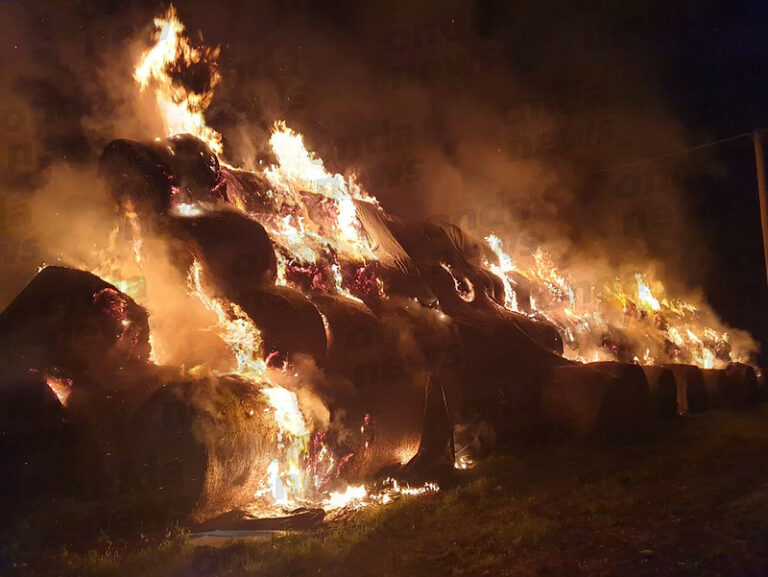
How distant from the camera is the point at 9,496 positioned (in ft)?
24.2

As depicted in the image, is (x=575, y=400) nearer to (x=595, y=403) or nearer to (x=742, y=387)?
(x=595, y=403)

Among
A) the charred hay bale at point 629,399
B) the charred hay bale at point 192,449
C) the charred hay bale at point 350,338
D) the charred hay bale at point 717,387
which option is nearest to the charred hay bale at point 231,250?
the charred hay bale at point 350,338

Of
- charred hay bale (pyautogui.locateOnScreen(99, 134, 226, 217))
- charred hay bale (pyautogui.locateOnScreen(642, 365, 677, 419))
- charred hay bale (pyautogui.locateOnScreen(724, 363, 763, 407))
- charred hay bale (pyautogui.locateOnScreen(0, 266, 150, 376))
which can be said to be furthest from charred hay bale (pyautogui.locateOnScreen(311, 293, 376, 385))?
charred hay bale (pyautogui.locateOnScreen(724, 363, 763, 407))

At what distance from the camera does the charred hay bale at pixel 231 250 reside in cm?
945

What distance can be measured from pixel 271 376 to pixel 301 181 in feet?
17.1

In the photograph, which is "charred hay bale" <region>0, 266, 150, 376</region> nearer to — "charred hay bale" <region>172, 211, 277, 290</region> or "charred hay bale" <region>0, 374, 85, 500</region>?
"charred hay bale" <region>0, 374, 85, 500</region>

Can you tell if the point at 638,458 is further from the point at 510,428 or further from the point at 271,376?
the point at 271,376

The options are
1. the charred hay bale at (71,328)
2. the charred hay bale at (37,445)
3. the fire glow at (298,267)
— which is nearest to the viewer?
the charred hay bale at (37,445)

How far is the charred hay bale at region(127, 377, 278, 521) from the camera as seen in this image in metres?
7.61

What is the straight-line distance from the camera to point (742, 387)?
22875 mm

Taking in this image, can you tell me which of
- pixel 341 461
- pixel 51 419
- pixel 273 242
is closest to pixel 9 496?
pixel 51 419

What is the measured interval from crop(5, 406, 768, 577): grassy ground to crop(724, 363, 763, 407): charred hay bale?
12.7m

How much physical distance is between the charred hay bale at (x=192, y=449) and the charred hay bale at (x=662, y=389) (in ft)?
36.1

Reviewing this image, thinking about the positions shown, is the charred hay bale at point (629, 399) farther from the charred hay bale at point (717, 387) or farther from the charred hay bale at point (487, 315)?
the charred hay bale at point (717, 387)
